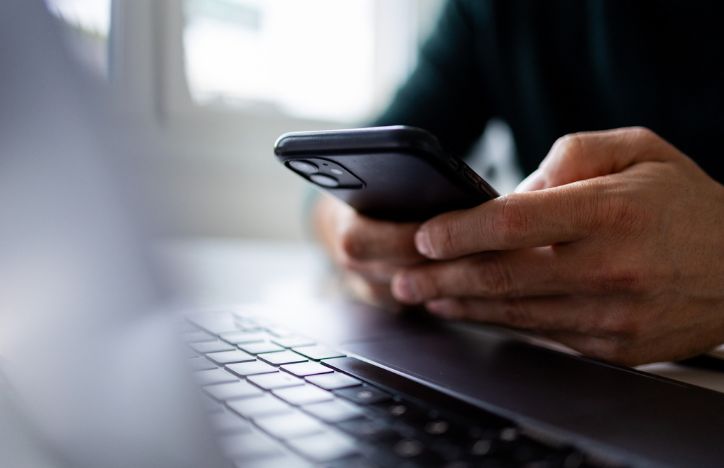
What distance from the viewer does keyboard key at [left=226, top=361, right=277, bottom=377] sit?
12.6 inches

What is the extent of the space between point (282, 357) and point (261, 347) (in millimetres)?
30

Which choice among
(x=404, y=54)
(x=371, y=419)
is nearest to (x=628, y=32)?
(x=371, y=419)

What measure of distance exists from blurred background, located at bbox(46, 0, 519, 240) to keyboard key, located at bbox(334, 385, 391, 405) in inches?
25.4

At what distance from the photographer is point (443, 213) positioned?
1.45ft

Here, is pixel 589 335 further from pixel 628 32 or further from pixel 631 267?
pixel 628 32

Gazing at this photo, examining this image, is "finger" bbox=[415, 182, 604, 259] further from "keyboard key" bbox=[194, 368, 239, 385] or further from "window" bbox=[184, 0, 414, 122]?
"window" bbox=[184, 0, 414, 122]

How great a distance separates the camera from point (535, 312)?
46cm

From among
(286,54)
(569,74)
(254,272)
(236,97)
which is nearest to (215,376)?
(254,272)

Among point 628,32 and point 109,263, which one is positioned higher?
point 628,32

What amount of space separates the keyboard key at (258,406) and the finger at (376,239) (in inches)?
10.6

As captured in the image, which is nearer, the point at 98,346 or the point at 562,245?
the point at 98,346

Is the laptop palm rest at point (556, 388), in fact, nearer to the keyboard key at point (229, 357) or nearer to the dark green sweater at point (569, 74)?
the keyboard key at point (229, 357)

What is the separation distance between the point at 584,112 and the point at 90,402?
855mm

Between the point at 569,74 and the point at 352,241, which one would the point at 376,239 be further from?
the point at 569,74
